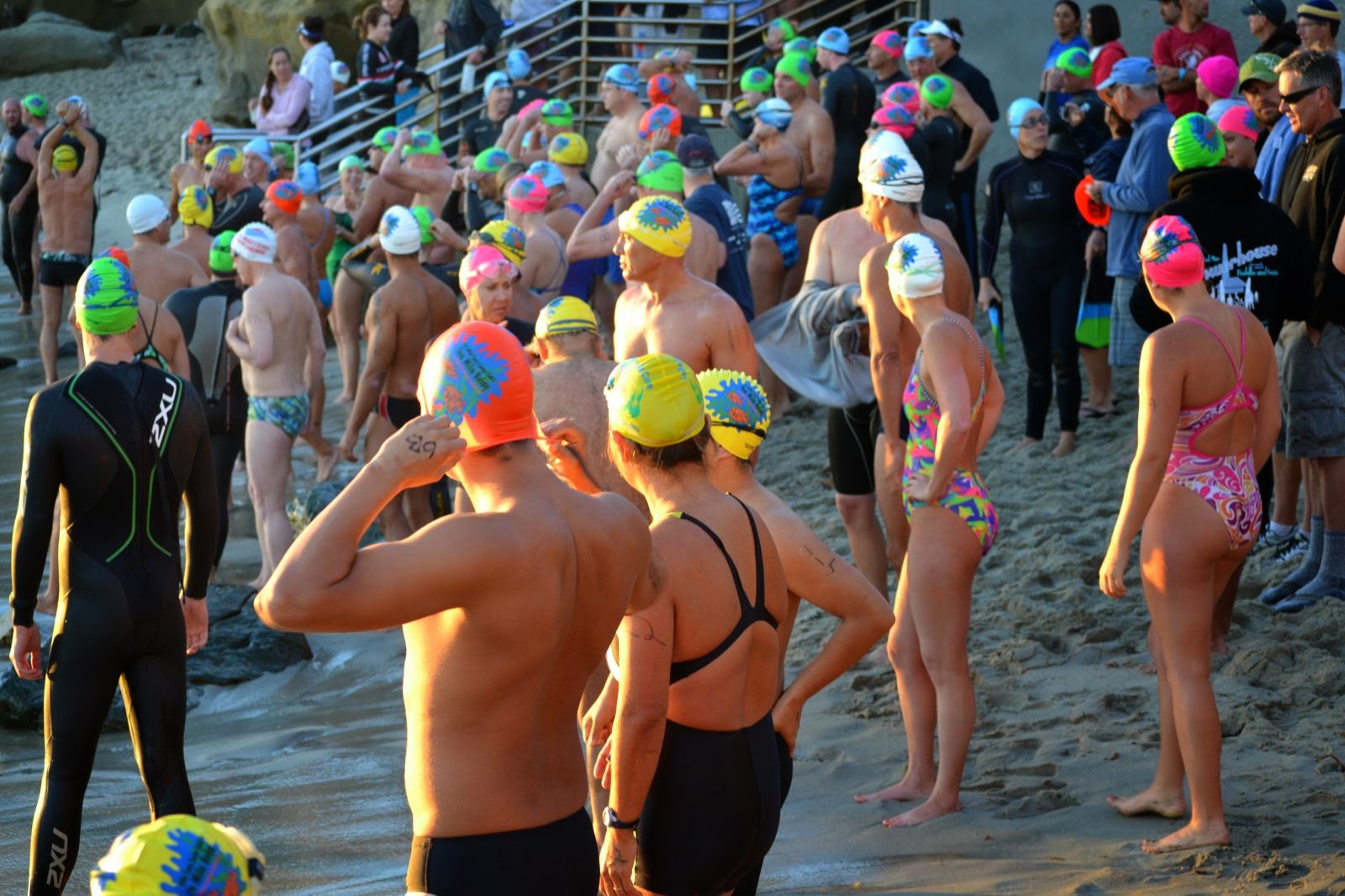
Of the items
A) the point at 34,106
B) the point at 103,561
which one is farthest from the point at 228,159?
the point at 103,561

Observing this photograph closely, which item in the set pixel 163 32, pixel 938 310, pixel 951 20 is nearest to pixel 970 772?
pixel 938 310

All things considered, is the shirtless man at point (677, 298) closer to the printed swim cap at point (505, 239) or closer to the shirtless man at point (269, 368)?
the printed swim cap at point (505, 239)

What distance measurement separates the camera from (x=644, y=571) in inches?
123

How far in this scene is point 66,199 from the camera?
13.6 metres

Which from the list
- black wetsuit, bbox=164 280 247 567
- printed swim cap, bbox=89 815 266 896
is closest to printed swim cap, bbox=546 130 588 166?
black wetsuit, bbox=164 280 247 567

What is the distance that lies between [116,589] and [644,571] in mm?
2097

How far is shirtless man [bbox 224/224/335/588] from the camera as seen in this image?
27.1 ft

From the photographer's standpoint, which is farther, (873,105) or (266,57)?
(266,57)

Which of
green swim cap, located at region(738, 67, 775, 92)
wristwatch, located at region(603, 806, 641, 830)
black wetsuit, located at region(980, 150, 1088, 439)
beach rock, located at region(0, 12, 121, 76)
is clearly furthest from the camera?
beach rock, located at region(0, 12, 121, 76)

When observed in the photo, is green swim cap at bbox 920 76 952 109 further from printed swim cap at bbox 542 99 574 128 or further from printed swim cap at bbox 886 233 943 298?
printed swim cap at bbox 886 233 943 298

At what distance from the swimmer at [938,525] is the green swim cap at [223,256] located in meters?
4.73

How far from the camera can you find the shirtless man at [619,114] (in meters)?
11.5

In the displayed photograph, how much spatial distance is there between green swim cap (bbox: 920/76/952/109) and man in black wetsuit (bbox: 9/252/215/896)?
6.95m

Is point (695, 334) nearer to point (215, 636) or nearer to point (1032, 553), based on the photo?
point (1032, 553)
